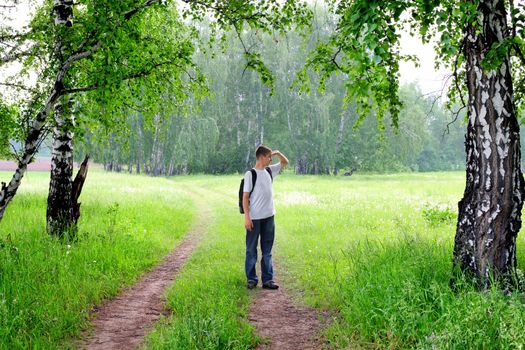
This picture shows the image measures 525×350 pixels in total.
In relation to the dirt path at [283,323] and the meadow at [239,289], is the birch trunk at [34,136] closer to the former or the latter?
the meadow at [239,289]

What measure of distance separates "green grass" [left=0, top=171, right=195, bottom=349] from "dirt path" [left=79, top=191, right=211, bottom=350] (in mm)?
194

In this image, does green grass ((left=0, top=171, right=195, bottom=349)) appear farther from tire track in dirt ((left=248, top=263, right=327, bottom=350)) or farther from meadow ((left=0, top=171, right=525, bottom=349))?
tire track in dirt ((left=248, top=263, right=327, bottom=350))

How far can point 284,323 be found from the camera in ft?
17.0

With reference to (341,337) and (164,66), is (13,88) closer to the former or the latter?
(164,66)

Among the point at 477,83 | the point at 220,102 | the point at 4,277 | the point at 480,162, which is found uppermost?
the point at 220,102

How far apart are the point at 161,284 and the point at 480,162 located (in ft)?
16.8

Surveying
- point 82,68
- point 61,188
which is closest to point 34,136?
point 82,68

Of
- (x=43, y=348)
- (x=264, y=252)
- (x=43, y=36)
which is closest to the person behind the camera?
(x=43, y=348)

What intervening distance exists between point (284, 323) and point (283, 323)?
0.01 m

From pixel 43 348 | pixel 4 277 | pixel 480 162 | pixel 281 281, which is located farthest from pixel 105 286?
pixel 480 162

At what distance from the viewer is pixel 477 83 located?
15.7ft

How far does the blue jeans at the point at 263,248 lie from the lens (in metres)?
6.70

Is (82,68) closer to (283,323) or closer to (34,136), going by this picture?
(34,136)

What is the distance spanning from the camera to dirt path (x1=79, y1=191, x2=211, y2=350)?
184 inches
